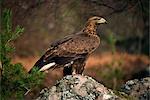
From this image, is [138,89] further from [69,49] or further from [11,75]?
[11,75]

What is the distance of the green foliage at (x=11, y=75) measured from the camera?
8.72m

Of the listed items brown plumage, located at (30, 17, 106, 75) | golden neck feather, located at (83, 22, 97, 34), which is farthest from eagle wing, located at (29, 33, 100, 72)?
golden neck feather, located at (83, 22, 97, 34)

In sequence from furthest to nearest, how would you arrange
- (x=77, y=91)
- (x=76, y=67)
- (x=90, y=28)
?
(x=90, y=28) → (x=76, y=67) → (x=77, y=91)

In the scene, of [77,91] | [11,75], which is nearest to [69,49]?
[77,91]

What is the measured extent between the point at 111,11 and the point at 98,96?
4116mm

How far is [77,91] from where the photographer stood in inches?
356

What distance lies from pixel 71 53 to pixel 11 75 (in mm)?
2086

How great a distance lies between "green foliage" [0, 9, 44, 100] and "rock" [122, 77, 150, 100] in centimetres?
154

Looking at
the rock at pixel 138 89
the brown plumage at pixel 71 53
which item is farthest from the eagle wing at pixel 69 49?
the rock at pixel 138 89

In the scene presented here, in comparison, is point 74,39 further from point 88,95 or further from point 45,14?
point 45,14

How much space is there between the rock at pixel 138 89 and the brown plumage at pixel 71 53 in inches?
41.5

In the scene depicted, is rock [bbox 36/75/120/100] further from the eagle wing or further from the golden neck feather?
the golden neck feather

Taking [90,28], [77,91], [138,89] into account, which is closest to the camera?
[77,91]

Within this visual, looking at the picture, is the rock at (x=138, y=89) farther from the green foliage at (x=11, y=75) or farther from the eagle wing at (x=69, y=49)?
the green foliage at (x=11, y=75)
